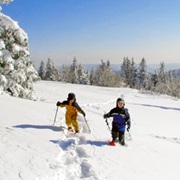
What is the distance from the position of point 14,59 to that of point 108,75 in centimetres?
6147

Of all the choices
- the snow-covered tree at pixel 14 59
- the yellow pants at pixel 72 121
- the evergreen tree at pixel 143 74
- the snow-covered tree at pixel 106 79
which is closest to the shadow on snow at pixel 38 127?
the yellow pants at pixel 72 121

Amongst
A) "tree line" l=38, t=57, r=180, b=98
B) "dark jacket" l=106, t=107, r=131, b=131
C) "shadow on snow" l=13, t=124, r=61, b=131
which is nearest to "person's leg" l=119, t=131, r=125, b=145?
"dark jacket" l=106, t=107, r=131, b=131

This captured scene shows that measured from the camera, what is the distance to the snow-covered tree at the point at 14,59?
692 inches

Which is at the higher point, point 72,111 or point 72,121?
point 72,111

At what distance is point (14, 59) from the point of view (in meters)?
19.1

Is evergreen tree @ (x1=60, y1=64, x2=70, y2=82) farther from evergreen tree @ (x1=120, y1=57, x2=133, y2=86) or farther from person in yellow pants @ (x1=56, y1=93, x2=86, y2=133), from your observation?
A: person in yellow pants @ (x1=56, y1=93, x2=86, y2=133)

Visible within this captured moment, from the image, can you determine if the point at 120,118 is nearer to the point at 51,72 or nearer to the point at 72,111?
the point at 72,111

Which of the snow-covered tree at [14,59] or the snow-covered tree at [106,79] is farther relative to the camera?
the snow-covered tree at [106,79]

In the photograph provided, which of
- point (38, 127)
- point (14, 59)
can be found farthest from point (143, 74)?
point (38, 127)

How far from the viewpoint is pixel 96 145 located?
8.49 meters

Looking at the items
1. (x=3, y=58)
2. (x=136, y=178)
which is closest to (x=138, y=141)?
(x=136, y=178)

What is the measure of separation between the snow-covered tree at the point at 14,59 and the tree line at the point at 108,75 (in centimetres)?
5623

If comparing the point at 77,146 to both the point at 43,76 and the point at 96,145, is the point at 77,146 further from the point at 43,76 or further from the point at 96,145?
the point at 43,76

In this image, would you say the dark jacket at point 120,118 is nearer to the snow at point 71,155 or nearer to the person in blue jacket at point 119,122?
the person in blue jacket at point 119,122
